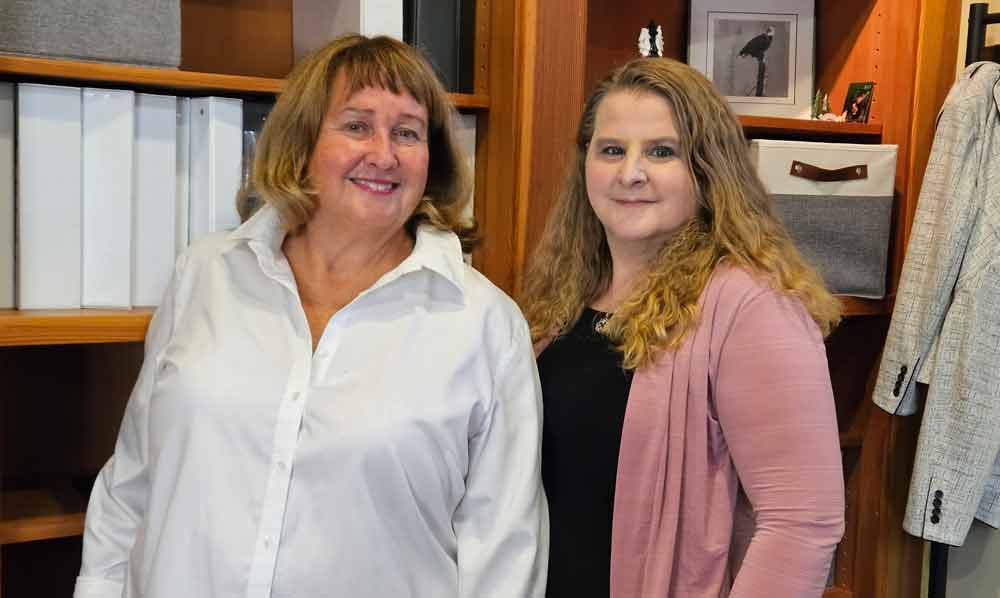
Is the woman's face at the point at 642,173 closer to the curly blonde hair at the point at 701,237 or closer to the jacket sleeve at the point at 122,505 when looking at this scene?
the curly blonde hair at the point at 701,237

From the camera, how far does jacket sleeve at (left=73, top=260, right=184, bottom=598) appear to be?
4.97 feet

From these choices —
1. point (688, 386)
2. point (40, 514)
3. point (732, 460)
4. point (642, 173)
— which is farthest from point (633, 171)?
point (40, 514)

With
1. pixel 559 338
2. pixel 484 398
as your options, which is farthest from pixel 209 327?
pixel 559 338

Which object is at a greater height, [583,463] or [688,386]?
[688,386]

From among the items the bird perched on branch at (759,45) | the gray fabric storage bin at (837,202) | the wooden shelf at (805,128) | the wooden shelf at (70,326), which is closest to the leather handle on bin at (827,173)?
the gray fabric storage bin at (837,202)

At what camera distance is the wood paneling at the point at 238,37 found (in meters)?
1.92

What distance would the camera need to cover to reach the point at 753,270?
144 centimetres

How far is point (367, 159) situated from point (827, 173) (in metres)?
1.09

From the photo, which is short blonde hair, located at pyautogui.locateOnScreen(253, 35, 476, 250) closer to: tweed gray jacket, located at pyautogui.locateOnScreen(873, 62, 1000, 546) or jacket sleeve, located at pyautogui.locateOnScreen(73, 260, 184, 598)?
jacket sleeve, located at pyautogui.locateOnScreen(73, 260, 184, 598)

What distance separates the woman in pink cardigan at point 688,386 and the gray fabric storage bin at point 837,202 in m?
0.59

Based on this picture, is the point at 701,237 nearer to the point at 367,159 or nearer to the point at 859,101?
the point at 367,159

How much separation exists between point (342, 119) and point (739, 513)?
785mm

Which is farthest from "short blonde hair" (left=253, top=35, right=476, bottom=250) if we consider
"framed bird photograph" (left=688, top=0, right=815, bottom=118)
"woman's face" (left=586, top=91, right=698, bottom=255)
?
"framed bird photograph" (left=688, top=0, right=815, bottom=118)

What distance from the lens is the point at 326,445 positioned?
1.37 meters
